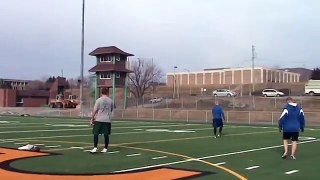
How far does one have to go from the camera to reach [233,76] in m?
144

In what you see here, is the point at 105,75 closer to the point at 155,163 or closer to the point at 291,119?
the point at 291,119

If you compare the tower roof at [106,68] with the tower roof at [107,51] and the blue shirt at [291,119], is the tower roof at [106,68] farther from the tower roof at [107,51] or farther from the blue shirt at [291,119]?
the blue shirt at [291,119]

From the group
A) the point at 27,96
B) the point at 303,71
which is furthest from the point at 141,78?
the point at 303,71

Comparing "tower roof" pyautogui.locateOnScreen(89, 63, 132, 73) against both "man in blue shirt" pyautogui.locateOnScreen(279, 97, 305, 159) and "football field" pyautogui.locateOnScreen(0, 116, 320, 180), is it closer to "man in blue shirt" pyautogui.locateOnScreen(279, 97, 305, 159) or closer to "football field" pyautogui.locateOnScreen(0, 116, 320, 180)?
"football field" pyautogui.locateOnScreen(0, 116, 320, 180)

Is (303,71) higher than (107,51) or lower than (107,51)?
higher

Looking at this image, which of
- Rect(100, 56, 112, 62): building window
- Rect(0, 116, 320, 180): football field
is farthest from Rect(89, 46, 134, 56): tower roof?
Rect(0, 116, 320, 180): football field

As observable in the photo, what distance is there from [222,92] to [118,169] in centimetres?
7564

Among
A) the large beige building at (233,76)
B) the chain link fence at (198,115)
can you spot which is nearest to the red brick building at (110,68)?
the chain link fence at (198,115)

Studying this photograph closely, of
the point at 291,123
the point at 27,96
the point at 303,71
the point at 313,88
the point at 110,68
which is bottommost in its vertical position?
the point at 291,123

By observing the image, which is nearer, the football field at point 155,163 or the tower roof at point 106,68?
the football field at point 155,163

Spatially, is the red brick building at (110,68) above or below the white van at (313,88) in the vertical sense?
above

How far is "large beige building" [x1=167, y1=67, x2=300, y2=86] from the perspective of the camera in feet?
449

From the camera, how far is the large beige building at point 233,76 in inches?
5394

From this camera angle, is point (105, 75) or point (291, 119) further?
point (105, 75)
